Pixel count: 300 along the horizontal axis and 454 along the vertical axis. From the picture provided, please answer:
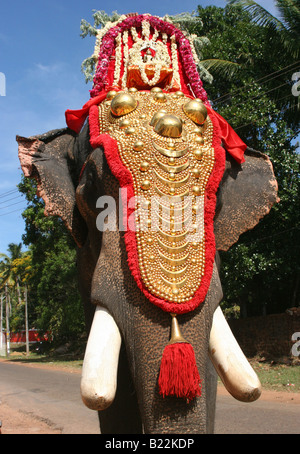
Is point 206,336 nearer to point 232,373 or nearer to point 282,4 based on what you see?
point 232,373

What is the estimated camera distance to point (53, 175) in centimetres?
245

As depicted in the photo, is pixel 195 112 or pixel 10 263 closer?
pixel 195 112

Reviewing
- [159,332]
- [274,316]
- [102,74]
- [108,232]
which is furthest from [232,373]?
[274,316]

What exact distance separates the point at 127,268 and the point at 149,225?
0.64 ft

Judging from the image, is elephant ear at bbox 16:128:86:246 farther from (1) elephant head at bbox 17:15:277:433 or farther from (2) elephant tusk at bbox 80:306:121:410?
(2) elephant tusk at bbox 80:306:121:410

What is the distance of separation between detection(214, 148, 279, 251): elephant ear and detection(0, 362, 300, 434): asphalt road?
3.11m

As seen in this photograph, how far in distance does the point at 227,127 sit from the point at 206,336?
119cm

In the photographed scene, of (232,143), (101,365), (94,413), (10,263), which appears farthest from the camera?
(10,263)

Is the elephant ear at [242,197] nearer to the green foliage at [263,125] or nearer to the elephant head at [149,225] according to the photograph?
the elephant head at [149,225]

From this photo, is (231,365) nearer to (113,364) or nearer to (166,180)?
(113,364)

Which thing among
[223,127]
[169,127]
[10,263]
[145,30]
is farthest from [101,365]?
[10,263]

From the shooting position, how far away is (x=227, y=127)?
2439 mm

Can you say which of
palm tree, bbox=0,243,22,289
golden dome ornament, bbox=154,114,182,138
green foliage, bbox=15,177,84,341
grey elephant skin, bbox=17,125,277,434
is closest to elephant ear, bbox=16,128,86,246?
grey elephant skin, bbox=17,125,277,434

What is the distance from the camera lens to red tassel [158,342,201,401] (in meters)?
1.54
